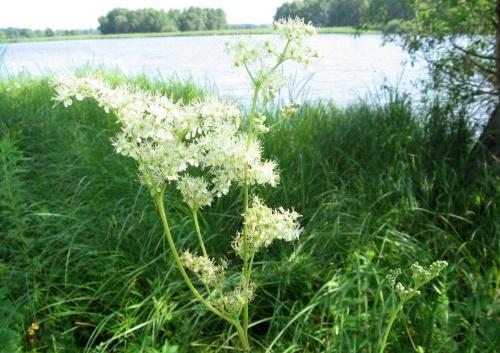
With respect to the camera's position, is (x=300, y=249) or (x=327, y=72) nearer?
(x=300, y=249)

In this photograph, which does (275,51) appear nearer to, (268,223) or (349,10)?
(268,223)

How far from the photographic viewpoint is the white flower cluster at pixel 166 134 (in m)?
1.81

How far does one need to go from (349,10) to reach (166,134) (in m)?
4.24

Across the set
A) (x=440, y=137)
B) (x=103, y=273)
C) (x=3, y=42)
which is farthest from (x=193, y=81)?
(x=103, y=273)

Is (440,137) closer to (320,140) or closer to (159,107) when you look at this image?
(320,140)

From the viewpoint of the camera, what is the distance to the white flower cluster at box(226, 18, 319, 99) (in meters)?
1.97

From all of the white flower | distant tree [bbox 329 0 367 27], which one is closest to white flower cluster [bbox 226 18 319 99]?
the white flower

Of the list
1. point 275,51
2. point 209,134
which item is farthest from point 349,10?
point 209,134

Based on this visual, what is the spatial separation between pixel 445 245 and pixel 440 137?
4.44 feet

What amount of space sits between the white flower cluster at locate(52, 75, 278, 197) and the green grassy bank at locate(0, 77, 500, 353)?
2.97 feet

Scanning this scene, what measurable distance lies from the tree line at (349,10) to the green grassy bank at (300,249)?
101 centimetres

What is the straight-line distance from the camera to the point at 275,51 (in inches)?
79.0

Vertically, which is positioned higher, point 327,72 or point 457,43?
point 457,43

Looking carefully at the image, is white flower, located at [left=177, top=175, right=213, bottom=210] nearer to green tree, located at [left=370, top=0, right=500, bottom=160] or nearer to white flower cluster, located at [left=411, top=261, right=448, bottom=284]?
white flower cluster, located at [left=411, top=261, right=448, bottom=284]
